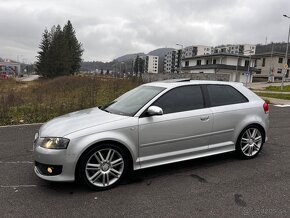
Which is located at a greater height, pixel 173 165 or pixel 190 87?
pixel 190 87

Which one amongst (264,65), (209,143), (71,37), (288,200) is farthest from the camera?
(264,65)

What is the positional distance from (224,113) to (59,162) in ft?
9.63

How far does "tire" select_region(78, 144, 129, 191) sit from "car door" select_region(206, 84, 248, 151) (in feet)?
5.59

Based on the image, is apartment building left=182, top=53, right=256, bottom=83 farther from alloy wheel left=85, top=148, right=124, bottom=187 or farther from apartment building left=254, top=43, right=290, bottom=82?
alloy wheel left=85, top=148, right=124, bottom=187

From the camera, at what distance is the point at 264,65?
7031 cm

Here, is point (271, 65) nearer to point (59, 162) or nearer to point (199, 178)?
point (199, 178)

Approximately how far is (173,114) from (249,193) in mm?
1624

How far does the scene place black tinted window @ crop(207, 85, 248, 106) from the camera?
501 centimetres

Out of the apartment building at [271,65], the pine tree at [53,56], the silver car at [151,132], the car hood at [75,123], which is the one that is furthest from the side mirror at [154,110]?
the apartment building at [271,65]

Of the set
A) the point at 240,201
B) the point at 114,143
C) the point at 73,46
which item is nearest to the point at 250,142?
the point at 240,201

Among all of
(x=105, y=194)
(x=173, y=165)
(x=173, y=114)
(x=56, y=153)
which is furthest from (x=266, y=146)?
(x=56, y=153)

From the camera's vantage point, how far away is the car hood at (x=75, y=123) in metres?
3.92

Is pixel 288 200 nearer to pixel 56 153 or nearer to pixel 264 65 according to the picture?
pixel 56 153

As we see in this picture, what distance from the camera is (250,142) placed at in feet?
17.4
